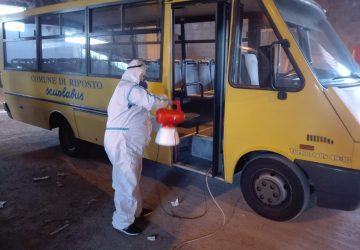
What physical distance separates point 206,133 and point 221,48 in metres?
1.42

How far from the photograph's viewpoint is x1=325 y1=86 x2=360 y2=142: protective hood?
9.31ft

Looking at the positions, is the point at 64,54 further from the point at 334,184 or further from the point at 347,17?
the point at 347,17

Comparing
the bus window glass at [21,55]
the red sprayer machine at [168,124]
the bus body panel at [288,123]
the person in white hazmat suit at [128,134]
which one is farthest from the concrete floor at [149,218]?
the bus window glass at [21,55]

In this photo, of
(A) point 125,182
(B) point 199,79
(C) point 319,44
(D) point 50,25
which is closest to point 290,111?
(C) point 319,44

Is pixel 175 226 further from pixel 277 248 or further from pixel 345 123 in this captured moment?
pixel 345 123

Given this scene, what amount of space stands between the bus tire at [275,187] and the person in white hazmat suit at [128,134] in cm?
120

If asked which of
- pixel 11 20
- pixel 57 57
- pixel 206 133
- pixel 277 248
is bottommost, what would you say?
pixel 277 248

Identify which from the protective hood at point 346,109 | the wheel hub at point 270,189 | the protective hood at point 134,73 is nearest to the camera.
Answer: the protective hood at point 346,109

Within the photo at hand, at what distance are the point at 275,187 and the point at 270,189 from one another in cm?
7

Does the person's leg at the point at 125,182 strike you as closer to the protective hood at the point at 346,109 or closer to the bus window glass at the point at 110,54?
the bus window glass at the point at 110,54

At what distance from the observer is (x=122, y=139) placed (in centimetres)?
316

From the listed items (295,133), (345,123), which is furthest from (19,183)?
(345,123)

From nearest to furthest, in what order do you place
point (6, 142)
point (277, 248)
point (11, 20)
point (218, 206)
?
point (277, 248) < point (218, 206) < point (11, 20) < point (6, 142)

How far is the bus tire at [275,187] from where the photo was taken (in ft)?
Answer: 10.7
